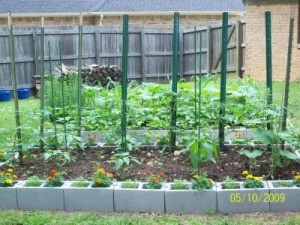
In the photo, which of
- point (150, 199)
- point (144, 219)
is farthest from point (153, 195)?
point (144, 219)

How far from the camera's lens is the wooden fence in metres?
13.8

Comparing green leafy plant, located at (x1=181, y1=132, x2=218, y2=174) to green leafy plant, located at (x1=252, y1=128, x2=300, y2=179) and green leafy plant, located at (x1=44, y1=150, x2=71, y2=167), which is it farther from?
green leafy plant, located at (x1=44, y1=150, x2=71, y2=167)

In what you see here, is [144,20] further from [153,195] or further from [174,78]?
[153,195]

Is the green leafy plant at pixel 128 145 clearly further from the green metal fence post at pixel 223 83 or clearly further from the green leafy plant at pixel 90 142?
the green metal fence post at pixel 223 83

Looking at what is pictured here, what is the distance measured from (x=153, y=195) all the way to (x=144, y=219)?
0.23m

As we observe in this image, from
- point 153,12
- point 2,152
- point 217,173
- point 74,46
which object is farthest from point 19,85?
point 217,173

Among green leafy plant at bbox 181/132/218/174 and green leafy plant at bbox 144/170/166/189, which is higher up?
green leafy plant at bbox 181/132/218/174

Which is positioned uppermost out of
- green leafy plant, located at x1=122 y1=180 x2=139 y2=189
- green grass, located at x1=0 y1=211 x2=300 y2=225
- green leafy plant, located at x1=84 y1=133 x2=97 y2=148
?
green leafy plant, located at x1=84 y1=133 x2=97 y2=148

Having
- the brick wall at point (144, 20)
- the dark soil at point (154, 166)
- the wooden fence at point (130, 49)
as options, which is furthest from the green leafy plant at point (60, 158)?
the brick wall at point (144, 20)

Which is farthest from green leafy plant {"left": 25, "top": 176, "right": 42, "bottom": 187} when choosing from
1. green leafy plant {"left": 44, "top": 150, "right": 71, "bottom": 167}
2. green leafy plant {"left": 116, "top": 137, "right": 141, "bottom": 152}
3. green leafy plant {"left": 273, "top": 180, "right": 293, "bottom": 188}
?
green leafy plant {"left": 273, "top": 180, "right": 293, "bottom": 188}

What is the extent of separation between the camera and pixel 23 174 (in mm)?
4355

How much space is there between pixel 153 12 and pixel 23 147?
1600 centimetres
